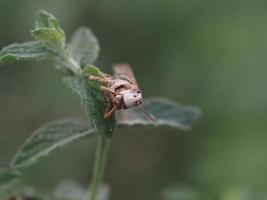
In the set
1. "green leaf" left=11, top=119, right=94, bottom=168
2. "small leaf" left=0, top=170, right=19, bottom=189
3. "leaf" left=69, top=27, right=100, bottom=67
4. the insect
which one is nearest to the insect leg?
the insect

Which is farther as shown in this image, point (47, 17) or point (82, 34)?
point (82, 34)

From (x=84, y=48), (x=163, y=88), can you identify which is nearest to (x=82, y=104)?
(x=84, y=48)

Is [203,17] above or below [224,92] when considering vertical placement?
above

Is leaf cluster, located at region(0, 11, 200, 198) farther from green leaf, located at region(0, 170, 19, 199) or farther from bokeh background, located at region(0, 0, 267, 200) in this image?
bokeh background, located at region(0, 0, 267, 200)

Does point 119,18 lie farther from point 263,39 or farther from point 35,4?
point 263,39

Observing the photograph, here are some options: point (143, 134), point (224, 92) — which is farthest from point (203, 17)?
point (143, 134)

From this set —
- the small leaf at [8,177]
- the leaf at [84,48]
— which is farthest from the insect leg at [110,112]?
the small leaf at [8,177]
